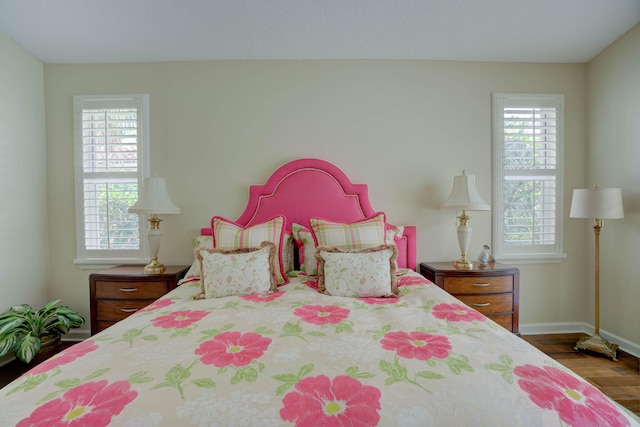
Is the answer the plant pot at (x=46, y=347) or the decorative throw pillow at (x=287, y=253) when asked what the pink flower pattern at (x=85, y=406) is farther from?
the plant pot at (x=46, y=347)

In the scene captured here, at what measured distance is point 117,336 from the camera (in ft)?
4.01

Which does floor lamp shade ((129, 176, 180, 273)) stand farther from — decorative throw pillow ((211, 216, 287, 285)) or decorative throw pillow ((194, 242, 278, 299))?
decorative throw pillow ((194, 242, 278, 299))

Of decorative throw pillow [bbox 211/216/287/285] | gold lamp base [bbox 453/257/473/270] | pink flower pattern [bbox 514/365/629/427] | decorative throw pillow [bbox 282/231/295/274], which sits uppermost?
decorative throw pillow [bbox 211/216/287/285]

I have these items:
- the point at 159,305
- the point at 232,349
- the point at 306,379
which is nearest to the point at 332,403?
the point at 306,379

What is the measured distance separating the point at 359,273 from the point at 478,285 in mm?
1209

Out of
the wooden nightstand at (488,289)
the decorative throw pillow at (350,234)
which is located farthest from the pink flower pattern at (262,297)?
the wooden nightstand at (488,289)

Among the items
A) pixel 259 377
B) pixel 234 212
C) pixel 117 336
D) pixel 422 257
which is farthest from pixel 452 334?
pixel 234 212

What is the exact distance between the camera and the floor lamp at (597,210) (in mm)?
2252

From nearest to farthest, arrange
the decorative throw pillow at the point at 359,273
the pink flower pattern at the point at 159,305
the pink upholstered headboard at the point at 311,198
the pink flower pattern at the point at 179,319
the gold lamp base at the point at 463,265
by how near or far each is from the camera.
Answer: the pink flower pattern at the point at 179,319 → the pink flower pattern at the point at 159,305 → the decorative throw pillow at the point at 359,273 → the gold lamp base at the point at 463,265 → the pink upholstered headboard at the point at 311,198

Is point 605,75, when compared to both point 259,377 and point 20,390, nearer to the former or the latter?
point 259,377

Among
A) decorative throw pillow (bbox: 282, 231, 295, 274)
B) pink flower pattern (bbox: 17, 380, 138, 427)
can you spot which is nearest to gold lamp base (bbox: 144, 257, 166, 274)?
decorative throw pillow (bbox: 282, 231, 295, 274)

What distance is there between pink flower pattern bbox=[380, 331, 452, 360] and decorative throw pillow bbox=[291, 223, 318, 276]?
3.34 feet

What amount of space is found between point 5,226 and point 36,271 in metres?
0.49

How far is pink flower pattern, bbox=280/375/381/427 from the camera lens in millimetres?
747
